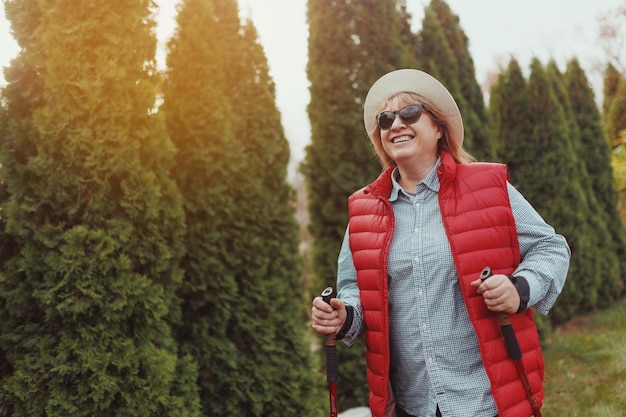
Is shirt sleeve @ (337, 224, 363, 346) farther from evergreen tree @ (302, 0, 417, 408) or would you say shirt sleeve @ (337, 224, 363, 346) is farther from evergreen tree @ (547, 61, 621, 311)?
evergreen tree @ (547, 61, 621, 311)

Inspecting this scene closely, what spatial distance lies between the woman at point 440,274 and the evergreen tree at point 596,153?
994cm

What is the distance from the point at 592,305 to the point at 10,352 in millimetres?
9894

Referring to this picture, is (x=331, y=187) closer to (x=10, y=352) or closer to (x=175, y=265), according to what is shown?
(x=175, y=265)

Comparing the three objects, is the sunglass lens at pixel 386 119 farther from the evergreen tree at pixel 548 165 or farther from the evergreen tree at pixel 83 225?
the evergreen tree at pixel 548 165

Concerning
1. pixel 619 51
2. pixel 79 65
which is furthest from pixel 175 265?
pixel 619 51

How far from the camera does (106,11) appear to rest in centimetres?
349

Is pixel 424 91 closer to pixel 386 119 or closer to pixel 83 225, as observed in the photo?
pixel 386 119

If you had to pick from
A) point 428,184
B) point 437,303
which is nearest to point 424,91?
point 428,184

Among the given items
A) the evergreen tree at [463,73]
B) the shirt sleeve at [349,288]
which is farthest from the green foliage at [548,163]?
the shirt sleeve at [349,288]

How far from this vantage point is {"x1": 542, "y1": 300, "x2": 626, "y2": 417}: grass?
4883 mm

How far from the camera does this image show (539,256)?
2.08 m

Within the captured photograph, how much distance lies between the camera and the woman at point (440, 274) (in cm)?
203

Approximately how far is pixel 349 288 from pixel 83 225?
1.69m

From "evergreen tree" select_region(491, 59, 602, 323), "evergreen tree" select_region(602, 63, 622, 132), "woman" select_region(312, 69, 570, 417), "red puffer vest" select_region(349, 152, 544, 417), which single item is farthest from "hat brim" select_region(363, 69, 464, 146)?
"evergreen tree" select_region(602, 63, 622, 132)
